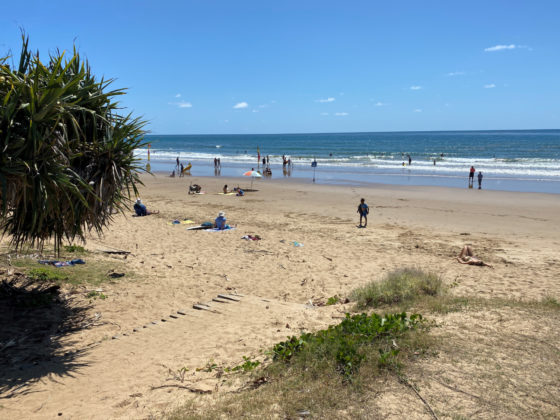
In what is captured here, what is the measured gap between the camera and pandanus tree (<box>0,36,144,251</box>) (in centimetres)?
534

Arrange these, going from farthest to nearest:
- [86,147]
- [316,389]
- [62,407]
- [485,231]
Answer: [485,231] < [86,147] < [62,407] < [316,389]

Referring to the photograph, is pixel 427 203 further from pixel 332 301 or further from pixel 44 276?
pixel 44 276

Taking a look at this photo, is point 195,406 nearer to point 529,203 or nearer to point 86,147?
point 86,147

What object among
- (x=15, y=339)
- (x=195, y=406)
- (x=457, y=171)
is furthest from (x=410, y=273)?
(x=457, y=171)

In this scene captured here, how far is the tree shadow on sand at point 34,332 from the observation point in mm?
5555

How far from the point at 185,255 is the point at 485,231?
10.9 metres

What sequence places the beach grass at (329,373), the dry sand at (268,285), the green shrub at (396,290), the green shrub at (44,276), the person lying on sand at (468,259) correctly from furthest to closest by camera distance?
1. the person lying on sand at (468,259)
2. the green shrub at (44,276)
3. the green shrub at (396,290)
4. the dry sand at (268,285)
5. the beach grass at (329,373)

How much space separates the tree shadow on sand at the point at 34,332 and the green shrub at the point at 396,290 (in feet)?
15.0

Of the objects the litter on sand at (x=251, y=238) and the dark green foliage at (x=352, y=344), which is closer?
the dark green foliage at (x=352, y=344)

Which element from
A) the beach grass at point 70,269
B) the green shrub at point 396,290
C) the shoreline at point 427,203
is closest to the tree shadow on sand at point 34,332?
the beach grass at point 70,269

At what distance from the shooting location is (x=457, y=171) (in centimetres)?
4125

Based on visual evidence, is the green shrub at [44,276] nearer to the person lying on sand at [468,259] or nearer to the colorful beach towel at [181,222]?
the colorful beach towel at [181,222]

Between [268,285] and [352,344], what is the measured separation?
4.96 metres

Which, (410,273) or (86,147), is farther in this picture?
(410,273)
